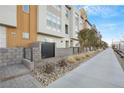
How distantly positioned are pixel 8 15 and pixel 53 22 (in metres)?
8.61

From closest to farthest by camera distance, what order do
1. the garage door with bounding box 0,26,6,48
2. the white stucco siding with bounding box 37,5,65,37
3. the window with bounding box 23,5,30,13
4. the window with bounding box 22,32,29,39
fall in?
the garage door with bounding box 0,26,6,48
the window with bounding box 22,32,29,39
the window with bounding box 23,5,30,13
the white stucco siding with bounding box 37,5,65,37

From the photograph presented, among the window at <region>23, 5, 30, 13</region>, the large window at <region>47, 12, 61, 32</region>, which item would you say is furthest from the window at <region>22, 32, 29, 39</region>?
the large window at <region>47, 12, 61, 32</region>

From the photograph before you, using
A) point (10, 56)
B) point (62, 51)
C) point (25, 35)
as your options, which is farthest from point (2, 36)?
point (62, 51)

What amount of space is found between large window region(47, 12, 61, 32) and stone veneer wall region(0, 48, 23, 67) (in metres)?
9.35

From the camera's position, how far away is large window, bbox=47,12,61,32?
57.0 ft

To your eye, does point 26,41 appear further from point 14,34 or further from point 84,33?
point 84,33

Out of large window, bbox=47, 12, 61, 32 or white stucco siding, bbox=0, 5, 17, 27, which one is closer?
white stucco siding, bbox=0, 5, 17, 27

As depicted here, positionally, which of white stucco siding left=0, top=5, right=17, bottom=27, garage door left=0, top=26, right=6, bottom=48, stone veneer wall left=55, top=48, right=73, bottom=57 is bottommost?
stone veneer wall left=55, top=48, right=73, bottom=57

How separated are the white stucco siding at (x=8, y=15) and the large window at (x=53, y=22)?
652cm

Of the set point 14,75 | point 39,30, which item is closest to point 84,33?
point 39,30

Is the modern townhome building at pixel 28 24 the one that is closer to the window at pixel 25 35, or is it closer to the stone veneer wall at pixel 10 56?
the window at pixel 25 35

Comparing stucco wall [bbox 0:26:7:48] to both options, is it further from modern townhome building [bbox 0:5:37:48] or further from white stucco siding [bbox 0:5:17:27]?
white stucco siding [bbox 0:5:17:27]

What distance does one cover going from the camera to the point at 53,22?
18484mm

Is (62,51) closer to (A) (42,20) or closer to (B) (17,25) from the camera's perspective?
(A) (42,20)
